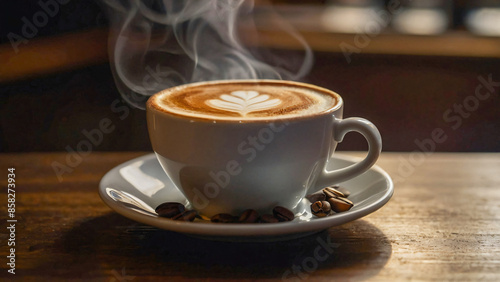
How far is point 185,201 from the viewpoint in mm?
856

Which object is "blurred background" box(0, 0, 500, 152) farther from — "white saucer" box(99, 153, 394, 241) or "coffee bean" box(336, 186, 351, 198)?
"coffee bean" box(336, 186, 351, 198)

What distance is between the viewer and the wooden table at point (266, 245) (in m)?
0.61

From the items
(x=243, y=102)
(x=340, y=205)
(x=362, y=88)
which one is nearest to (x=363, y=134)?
(x=340, y=205)

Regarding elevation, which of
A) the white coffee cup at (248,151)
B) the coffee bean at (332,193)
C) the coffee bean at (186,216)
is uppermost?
the white coffee cup at (248,151)

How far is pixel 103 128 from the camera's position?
277cm

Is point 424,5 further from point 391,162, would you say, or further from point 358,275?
point 358,275

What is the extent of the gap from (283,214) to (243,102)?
216 millimetres

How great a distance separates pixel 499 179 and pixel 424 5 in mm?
2488

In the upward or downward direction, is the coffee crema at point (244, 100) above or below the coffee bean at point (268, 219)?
above

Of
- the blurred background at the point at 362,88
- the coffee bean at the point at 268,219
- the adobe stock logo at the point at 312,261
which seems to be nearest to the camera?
the adobe stock logo at the point at 312,261

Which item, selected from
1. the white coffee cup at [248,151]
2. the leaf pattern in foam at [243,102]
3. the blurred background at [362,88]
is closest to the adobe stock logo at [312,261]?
the white coffee cup at [248,151]

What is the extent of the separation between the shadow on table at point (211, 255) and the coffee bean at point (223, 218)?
0.15ft

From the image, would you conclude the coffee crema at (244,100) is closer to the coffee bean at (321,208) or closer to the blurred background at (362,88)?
the coffee bean at (321,208)

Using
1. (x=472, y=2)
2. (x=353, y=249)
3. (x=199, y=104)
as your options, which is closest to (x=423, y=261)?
(x=353, y=249)
